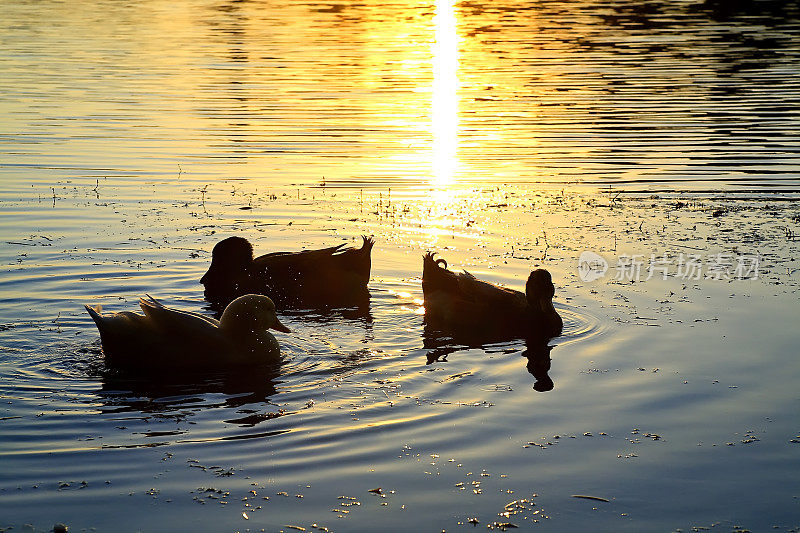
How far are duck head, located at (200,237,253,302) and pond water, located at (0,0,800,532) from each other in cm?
33

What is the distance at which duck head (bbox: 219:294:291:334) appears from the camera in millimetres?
10195

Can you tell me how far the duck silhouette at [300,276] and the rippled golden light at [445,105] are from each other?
588 cm

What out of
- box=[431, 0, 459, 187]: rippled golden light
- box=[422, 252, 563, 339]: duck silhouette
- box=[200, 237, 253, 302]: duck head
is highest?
box=[431, 0, 459, 187]: rippled golden light

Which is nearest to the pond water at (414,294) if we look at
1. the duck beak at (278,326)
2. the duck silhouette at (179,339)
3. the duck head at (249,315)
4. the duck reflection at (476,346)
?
the duck reflection at (476,346)

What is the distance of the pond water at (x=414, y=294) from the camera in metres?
7.32

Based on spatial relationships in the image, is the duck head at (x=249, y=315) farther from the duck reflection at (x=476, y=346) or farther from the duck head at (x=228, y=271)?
the duck head at (x=228, y=271)

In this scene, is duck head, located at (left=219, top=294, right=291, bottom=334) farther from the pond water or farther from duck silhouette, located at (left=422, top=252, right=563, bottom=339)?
duck silhouette, located at (left=422, top=252, right=563, bottom=339)

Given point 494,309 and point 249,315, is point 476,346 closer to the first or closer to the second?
point 494,309

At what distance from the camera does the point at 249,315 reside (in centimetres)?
1021

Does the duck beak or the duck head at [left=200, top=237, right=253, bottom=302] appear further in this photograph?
the duck head at [left=200, top=237, right=253, bottom=302]

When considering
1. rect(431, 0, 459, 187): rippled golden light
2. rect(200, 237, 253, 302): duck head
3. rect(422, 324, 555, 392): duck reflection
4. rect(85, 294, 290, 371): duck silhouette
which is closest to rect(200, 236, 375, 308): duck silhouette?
rect(200, 237, 253, 302): duck head

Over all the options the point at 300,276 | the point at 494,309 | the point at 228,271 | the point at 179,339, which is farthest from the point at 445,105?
the point at 179,339

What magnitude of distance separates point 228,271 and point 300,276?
0.85 meters

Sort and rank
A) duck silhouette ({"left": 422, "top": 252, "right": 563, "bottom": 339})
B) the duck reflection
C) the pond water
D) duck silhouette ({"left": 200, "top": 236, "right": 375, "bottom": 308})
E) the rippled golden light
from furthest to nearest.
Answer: the rippled golden light → duck silhouette ({"left": 200, "top": 236, "right": 375, "bottom": 308}) → duck silhouette ({"left": 422, "top": 252, "right": 563, "bottom": 339}) → the duck reflection → the pond water
